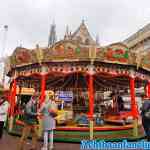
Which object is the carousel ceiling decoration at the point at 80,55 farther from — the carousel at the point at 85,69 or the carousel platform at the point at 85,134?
the carousel platform at the point at 85,134

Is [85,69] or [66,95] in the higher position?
[85,69]

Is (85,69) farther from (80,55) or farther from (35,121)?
(35,121)

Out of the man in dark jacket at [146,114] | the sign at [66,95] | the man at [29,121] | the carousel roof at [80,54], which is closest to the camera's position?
the man at [29,121]

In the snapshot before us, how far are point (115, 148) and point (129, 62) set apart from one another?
14.3 ft

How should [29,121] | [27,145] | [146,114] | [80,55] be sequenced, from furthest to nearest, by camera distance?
[80,55]
[27,145]
[146,114]
[29,121]

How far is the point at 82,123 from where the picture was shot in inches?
475

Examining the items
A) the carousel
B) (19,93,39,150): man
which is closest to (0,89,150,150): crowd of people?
(19,93,39,150): man

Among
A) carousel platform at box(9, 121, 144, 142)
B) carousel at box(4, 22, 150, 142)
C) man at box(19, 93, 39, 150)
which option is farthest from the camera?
carousel at box(4, 22, 150, 142)

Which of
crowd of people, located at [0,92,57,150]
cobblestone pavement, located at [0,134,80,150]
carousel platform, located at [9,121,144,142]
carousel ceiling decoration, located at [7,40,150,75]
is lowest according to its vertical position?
cobblestone pavement, located at [0,134,80,150]

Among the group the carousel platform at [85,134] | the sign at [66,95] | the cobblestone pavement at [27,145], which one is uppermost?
the sign at [66,95]

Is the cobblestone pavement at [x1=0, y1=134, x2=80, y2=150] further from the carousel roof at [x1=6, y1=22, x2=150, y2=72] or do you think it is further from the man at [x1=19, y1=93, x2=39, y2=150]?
the carousel roof at [x1=6, y1=22, x2=150, y2=72]

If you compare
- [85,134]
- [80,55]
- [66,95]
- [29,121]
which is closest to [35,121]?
[29,121]

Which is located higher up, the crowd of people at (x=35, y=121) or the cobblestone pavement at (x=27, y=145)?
the crowd of people at (x=35, y=121)

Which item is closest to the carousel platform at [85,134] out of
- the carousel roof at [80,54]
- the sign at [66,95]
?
the carousel roof at [80,54]
